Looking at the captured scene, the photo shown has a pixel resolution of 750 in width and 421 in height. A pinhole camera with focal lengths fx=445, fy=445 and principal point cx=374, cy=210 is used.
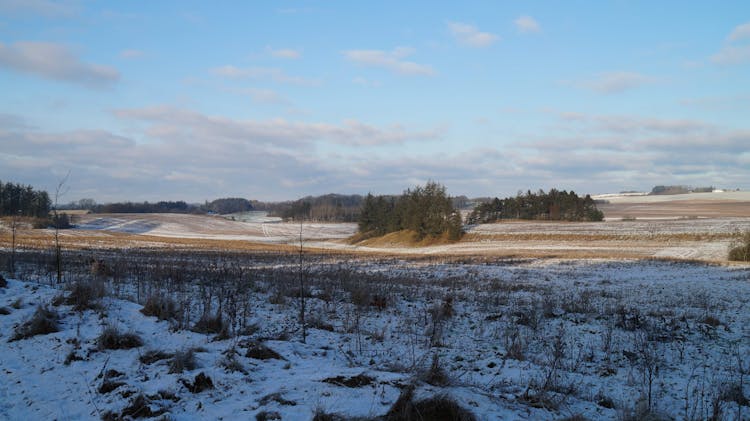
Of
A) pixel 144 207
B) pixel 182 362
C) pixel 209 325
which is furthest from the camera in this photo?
pixel 144 207

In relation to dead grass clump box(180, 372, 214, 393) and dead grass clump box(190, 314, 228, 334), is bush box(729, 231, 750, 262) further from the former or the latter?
dead grass clump box(180, 372, 214, 393)

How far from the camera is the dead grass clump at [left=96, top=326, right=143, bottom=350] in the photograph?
19.7ft

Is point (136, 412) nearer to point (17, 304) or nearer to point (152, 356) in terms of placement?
point (152, 356)

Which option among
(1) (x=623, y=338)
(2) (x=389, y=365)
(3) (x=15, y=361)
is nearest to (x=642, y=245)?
(1) (x=623, y=338)

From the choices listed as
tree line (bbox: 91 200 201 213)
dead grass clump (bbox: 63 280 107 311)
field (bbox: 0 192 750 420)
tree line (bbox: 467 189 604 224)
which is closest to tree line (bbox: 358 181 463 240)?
tree line (bbox: 467 189 604 224)

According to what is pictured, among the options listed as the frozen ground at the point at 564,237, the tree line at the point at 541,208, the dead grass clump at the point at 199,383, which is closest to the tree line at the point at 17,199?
the frozen ground at the point at 564,237

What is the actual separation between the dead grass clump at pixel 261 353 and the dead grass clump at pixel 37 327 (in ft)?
10.3

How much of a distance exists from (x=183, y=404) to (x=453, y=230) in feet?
200

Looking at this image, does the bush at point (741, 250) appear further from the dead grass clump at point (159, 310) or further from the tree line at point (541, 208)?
the tree line at point (541, 208)

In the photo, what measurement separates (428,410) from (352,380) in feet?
3.54

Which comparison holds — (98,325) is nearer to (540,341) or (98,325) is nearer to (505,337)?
(505,337)

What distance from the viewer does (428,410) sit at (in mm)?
4035

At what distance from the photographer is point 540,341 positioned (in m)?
7.80

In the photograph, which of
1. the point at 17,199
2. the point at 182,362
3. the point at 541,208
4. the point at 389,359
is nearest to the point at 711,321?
the point at 389,359
